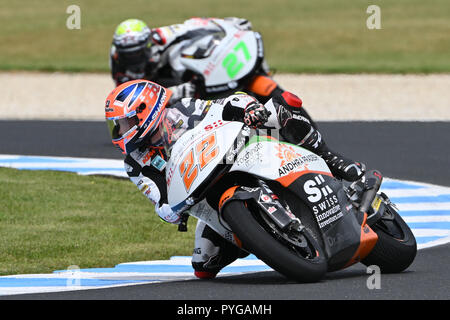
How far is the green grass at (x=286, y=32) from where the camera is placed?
28156 mm

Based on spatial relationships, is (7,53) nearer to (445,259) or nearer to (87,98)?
(87,98)

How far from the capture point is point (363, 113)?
19.2 m

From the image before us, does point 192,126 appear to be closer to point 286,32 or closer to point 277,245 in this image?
point 277,245

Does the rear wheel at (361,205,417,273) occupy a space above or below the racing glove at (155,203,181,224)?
below

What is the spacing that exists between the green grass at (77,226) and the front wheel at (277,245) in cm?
218

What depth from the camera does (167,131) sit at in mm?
7539

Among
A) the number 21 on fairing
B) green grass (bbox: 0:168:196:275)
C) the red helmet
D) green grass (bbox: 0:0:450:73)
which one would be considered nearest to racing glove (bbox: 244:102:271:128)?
the number 21 on fairing

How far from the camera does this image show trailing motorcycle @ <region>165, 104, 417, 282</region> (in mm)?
6719

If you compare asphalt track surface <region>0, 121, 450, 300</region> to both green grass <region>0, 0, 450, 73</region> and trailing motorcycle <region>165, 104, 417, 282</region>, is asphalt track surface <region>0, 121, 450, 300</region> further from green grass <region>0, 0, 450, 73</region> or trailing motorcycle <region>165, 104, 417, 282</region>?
green grass <region>0, 0, 450, 73</region>

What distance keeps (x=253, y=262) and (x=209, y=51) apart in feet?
16.4

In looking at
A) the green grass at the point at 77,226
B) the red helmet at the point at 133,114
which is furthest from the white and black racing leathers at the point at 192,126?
the green grass at the point at 77,226

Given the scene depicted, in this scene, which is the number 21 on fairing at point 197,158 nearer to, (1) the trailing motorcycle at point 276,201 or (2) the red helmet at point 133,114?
(1) the trailing motorcycle at point 276,201

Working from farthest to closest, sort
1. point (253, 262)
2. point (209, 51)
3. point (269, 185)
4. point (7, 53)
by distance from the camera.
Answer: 1. point (7, 53)
2. point (209, 51)
3. point (253, 262)
4. point (269, 185)

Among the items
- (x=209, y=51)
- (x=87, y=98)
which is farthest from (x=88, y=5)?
(x=209, y=51)
